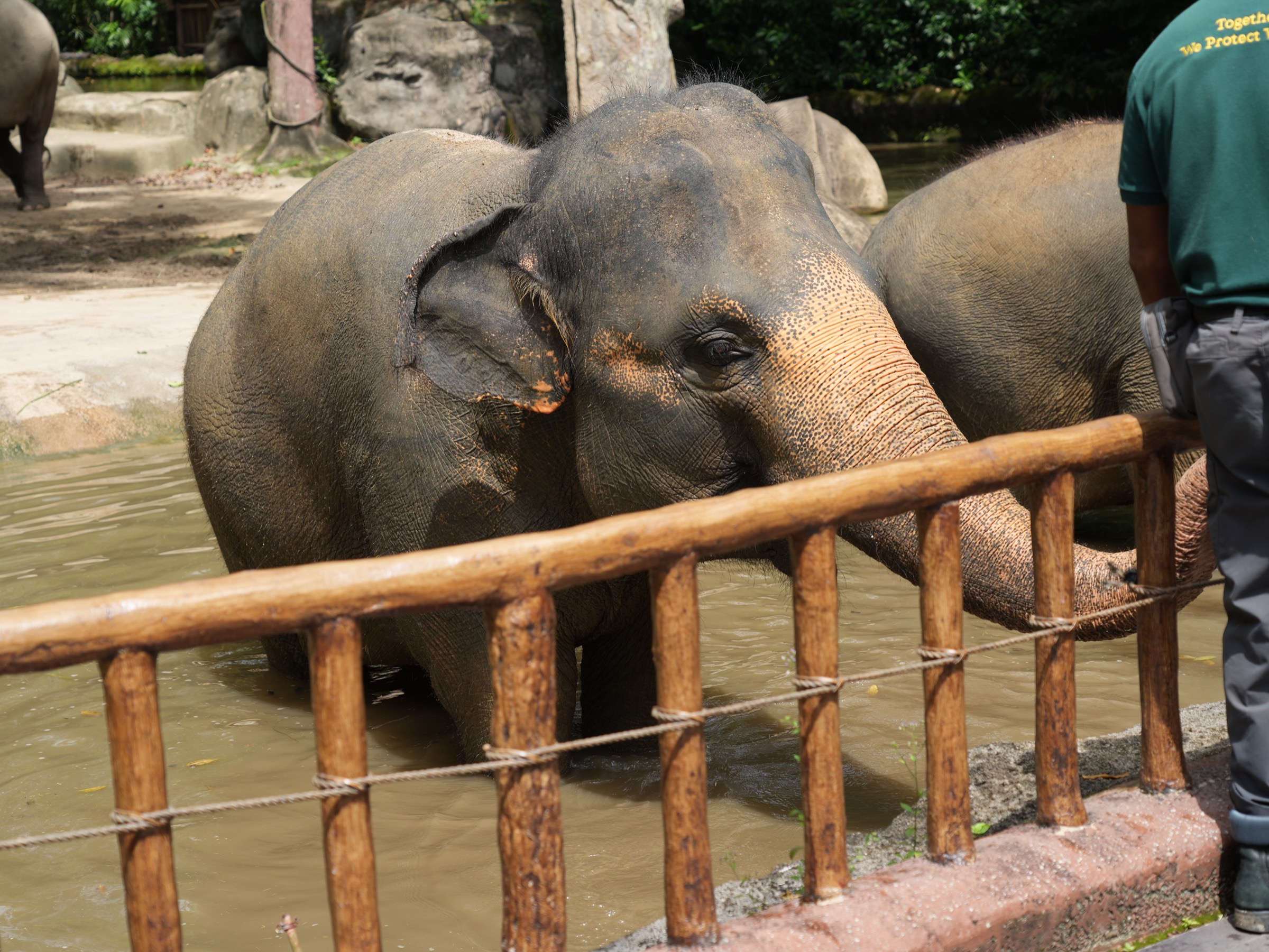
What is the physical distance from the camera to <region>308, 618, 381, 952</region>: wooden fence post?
1950mm

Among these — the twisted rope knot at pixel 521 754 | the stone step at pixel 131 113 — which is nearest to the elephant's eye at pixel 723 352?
the twisted rope knot at pixel 521 754

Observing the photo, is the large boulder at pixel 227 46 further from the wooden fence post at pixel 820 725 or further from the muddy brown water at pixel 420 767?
the wooden fence post at pixel 820 725

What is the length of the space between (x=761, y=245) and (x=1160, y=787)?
1.27m

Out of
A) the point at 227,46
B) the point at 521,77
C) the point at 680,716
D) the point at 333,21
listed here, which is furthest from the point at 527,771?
the point at 227,46

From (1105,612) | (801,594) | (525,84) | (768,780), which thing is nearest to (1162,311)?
(1105,612)

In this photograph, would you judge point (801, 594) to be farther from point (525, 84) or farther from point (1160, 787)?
point (525, 84)

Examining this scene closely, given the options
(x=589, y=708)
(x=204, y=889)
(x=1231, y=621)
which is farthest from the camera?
(x=589, y=708)

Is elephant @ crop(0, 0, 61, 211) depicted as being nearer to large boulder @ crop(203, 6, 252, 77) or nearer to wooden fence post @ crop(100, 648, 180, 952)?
large boulder @ crop(203, 6, 252, 77)

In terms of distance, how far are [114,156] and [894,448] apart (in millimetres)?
15042

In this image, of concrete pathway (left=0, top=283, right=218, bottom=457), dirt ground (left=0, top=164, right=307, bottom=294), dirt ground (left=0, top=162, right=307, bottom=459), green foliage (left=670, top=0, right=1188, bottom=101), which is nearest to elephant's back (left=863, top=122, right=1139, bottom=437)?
concrete pathway (left=0, top=283, right=218, bottom=457)

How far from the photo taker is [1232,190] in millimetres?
2279

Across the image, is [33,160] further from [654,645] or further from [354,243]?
[654,645]

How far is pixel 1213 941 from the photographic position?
2385 millimetres

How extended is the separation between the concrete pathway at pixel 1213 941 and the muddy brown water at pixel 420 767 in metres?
0.99
